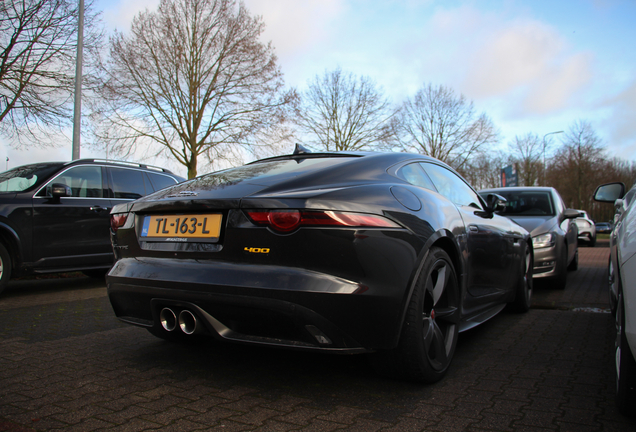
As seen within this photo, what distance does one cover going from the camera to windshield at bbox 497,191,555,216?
23.8ft

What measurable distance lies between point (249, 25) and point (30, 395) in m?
20.8

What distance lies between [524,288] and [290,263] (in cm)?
335

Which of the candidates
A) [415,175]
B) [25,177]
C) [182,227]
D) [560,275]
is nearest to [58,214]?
[25,177]

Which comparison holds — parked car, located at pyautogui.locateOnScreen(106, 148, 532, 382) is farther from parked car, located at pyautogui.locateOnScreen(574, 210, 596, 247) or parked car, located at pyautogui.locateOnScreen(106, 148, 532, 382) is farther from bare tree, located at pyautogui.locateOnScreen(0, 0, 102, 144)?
parked car, located at pyautogui.locateOnScreen(574, 210, 596, 247)

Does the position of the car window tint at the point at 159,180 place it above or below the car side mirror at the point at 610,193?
above

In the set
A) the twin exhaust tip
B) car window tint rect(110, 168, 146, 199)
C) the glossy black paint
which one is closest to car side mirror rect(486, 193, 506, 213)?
the glossy black paint

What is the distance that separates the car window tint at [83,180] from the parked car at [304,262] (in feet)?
13.7

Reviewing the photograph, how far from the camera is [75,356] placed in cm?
329

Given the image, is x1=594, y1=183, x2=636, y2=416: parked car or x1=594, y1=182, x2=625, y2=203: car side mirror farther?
x1=594, y1=182, x2=625, y2=203: car side mirror

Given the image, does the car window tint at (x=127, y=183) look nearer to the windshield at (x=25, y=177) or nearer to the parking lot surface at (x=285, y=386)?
the windshield at (x=25, y=177)

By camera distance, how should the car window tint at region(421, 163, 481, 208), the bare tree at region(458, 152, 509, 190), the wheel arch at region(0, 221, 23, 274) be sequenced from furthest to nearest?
1. the bare tree at region(458, 152, 509, 190)
2. the wheel arch at region(0, 221, 23, 274)
3. the car window tint at region(421, 163, 481, 208)

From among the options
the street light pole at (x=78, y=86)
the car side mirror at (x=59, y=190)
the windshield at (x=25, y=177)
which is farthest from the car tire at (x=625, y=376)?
the street light pole at (x=78, y=86)

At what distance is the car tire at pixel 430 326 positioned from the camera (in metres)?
2.49

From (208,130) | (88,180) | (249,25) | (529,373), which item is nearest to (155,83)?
(208,130)
